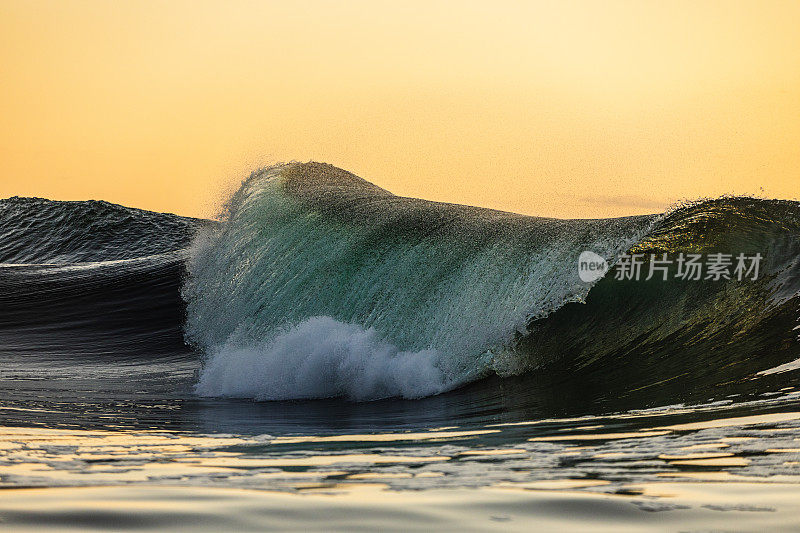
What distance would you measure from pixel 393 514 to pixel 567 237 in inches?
248

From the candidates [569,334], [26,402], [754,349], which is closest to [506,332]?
[569,334]

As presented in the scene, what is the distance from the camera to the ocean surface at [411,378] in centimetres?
291

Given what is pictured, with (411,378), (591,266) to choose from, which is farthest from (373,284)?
(591,266)

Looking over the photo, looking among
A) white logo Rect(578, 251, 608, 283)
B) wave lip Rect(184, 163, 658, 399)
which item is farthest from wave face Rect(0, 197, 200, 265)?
white logo Rect(578, 251, 608, 283)

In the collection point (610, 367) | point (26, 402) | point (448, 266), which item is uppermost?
point (448, 266)

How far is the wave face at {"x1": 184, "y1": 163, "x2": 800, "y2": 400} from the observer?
7895 millimetres

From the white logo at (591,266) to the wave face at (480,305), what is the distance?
82mm

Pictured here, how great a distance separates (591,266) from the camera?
→ 8.16m

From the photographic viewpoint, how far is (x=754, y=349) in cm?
752

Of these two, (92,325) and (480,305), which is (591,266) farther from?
(92,325)

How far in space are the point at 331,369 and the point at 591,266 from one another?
8.58 ft

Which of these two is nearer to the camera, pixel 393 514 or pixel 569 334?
pixel 393 514

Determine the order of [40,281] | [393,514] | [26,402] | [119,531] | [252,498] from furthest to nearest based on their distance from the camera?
[40,281], [26,402], [252,498], [393,514], [119,531]

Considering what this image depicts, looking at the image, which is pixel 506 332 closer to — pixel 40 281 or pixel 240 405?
pixel 240 405
